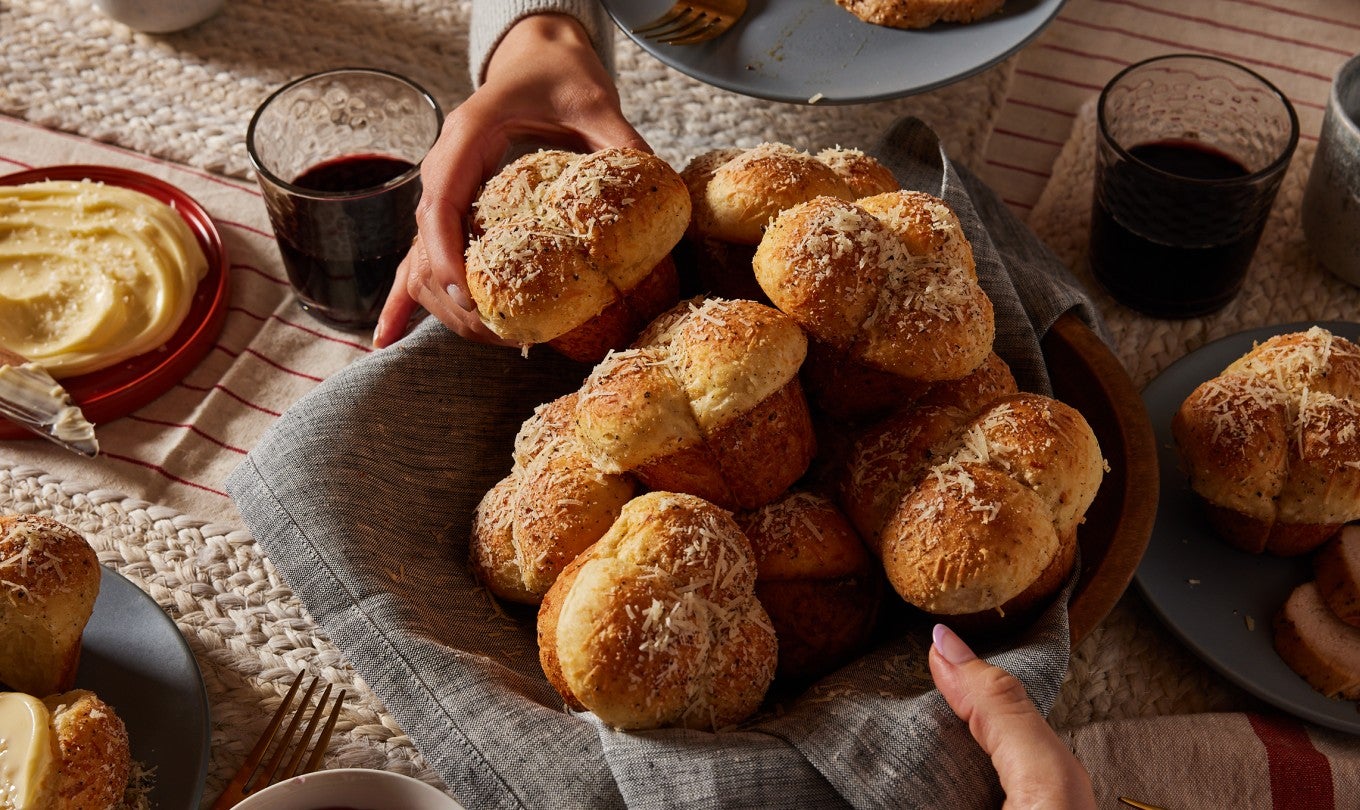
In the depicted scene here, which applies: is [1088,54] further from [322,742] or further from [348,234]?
[322,742]

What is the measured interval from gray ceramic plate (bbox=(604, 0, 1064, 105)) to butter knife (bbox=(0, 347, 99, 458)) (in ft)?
3.12

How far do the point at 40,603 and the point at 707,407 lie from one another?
685mm

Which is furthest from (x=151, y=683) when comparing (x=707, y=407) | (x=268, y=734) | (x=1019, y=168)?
(x=1019, y=168)

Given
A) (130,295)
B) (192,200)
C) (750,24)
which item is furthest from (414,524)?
(750,24)

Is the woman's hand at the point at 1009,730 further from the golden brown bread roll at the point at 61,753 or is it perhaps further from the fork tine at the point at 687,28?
the fork tine at the point at 687,28

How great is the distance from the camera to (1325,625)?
52.4 inches

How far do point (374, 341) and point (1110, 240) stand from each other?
107 centimetres

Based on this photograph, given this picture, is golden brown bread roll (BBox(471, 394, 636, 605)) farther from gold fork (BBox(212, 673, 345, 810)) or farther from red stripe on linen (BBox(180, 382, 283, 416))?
red stripe on linen (BBox(180, 382, 283, 416))

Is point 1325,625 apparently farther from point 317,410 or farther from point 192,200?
point 192,200

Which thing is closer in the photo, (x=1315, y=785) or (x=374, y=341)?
(x=1315, y=785)

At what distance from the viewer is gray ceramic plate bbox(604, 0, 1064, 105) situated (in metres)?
1.75

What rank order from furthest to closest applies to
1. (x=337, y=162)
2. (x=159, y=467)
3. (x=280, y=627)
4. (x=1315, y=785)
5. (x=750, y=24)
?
(x=750, y=24), (x=337, y=162), (x=159, y=467), (x=280, y=627), (x=1315, y=785)

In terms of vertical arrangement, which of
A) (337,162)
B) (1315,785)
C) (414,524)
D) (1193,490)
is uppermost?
(337,162)

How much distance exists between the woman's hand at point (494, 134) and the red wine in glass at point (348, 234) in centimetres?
6
